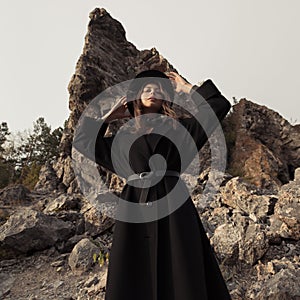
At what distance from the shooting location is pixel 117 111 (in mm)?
2480

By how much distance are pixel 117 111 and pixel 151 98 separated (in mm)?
300

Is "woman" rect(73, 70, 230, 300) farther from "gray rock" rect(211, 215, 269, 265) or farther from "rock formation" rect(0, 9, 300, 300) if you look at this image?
"gray rock" rect(211, 215, 269, 265)

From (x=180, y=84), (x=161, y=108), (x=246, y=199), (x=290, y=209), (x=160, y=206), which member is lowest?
(x=160, y=206)

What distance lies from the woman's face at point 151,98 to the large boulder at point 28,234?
3700mm

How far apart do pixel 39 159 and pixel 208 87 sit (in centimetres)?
2739

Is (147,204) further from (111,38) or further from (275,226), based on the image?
(111,38)

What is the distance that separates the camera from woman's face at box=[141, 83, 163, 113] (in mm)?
2391

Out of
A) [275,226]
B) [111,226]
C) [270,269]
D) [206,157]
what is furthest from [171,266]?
[206,157]

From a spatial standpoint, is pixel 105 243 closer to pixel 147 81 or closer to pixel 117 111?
pixel 117 111

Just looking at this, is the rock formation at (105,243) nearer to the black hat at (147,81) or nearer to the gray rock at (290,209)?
the gray rock at (290,209)

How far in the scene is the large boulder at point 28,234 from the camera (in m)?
5.09

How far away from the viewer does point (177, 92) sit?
2.52 meters

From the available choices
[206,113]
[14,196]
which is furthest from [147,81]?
[14,196]

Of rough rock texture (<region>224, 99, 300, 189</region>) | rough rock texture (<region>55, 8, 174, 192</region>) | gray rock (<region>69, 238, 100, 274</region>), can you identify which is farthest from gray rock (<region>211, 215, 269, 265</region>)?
rough rock texture (<region>55, 8, 174, 192</region>)
